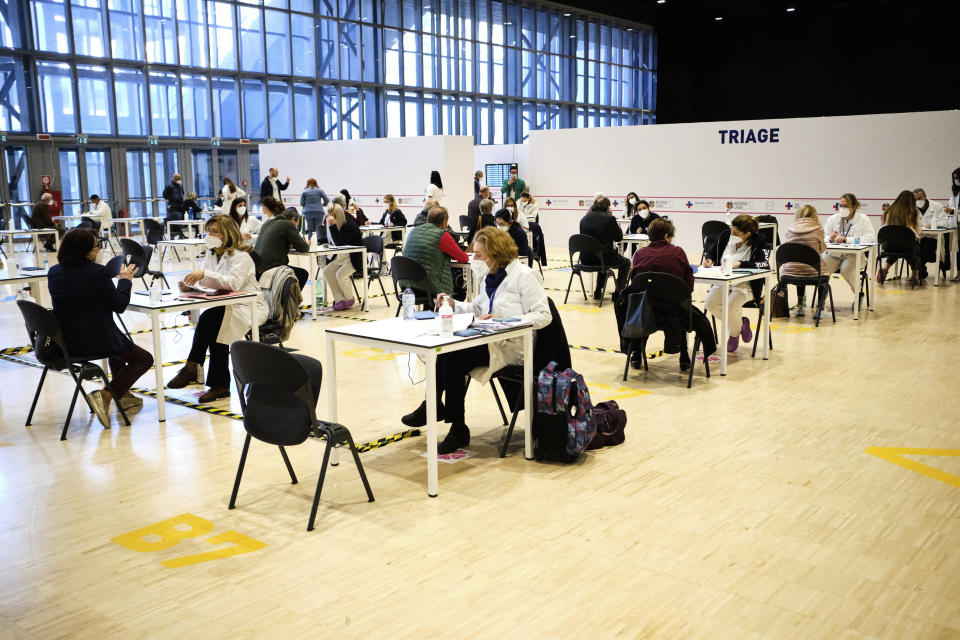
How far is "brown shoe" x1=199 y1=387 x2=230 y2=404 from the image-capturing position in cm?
598

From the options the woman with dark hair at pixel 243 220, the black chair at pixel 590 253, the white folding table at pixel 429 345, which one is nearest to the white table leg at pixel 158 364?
the white folding table at pixel 429 345

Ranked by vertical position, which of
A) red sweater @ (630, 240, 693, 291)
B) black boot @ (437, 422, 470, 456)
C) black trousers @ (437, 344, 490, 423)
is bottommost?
black boot @ (437, 422, 470, 456)

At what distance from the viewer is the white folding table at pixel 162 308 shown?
17.9ft

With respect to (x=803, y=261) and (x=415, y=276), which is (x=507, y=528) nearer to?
(x=415, y=276)

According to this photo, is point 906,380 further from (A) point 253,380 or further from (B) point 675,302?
(A) point 253,380

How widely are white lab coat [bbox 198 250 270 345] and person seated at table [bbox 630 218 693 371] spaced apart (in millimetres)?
2813

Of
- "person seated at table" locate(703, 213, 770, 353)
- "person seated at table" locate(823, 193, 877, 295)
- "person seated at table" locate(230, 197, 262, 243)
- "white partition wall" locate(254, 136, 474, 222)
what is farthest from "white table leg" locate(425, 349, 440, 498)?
"white partition wall" locate(254, 136, 474, 222)

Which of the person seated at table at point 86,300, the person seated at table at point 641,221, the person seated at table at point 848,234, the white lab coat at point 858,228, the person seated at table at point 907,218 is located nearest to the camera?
the person seated at table at point 86,300

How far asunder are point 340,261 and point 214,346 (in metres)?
4.12

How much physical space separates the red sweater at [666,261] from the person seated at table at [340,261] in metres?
4.56

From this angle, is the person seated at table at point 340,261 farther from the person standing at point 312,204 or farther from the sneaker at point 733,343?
the person standing at point 312,204

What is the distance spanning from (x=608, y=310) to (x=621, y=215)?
7.62m

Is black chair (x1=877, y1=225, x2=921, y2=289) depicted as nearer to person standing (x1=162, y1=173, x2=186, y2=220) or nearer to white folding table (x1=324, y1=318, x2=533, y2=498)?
white folding table (x1=324, y1=318, x2=533, y2=498)

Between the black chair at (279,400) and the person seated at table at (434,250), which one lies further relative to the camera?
the person seated at table at (434,250)
